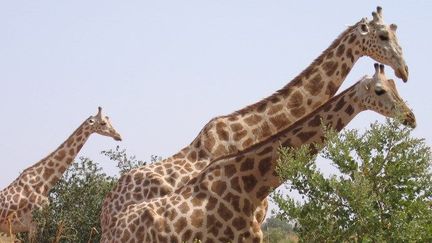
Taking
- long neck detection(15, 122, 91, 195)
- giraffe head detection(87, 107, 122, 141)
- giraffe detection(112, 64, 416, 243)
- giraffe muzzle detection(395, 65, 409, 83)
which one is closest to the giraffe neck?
giraffe muzzle detection(395, 65, 409, 83)

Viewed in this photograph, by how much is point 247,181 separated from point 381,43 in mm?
3328

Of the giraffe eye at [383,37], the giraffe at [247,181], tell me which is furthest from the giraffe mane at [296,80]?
the giraffe at [247,181]

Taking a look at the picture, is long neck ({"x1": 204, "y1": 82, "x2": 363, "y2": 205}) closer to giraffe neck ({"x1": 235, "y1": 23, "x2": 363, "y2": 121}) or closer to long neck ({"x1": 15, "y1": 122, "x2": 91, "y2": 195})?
giraffe neck ({"x1": 235, "y1": 23, "x2": 363, "y2": 121})

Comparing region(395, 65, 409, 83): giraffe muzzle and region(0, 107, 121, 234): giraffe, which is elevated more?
region(0, 107, 121, 234): giraffe

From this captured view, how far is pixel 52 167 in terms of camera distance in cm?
1931

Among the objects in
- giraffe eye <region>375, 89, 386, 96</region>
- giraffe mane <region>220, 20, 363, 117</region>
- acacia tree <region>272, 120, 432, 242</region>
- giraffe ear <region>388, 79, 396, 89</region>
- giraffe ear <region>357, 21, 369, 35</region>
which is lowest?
acacia tree <region>272, 120, 432, 242</region>

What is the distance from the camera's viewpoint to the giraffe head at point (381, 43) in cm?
1154

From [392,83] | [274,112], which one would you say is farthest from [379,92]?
[274,112]

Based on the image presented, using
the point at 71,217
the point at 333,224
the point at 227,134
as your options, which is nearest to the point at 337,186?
the point at 333,224

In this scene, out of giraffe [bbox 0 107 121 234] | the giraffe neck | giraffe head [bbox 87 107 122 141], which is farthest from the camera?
giraffe head [bbox 87 107 122 141]

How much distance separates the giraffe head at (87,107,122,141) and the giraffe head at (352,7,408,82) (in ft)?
33.5

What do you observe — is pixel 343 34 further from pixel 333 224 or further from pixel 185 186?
pixel 333 224

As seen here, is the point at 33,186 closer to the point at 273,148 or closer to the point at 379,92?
the point at 273,148

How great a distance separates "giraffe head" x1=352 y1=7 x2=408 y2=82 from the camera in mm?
11539
